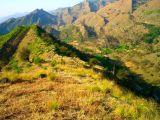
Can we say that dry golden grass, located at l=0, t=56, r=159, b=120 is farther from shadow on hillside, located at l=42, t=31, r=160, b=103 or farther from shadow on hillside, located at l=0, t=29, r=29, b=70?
shadow on hillside, located at l=0, t=29, r=29, b=70

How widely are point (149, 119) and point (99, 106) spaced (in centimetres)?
277

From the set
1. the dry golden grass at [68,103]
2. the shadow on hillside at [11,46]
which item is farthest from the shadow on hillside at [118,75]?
the shadow on hillside at [11,46]

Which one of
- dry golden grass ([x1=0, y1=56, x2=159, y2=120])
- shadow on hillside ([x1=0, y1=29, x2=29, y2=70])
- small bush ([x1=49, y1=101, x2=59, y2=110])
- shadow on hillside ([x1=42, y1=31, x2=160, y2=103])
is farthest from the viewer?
shadow on hillside ([x1=0, y1=29, x2=29, y2=70])

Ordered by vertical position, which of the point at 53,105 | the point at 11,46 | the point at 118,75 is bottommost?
the point at 118,75

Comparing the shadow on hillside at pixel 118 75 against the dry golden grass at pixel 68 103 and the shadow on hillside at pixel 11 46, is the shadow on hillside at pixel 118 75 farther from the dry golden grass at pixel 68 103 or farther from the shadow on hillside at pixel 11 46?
the shadow on hillside at pixel 11 46

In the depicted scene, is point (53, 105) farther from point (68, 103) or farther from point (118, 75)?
point (118, 75)

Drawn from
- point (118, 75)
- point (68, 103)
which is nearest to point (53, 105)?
point (68, 103)

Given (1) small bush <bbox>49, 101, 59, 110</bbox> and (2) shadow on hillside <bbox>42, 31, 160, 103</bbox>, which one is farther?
(2) shadow on hillside <bbox>42, 31, 160, 103</bbox>

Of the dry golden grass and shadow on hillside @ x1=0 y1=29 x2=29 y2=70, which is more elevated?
the dry golden grass

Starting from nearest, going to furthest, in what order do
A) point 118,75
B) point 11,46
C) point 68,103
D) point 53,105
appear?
point 53,105 → point 68,103 → point 118,75 → point 11,46

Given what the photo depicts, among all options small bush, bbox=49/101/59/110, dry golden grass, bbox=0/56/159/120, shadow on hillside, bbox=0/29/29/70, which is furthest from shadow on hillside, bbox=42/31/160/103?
shadow on hillside, bbox=0/29/29/70

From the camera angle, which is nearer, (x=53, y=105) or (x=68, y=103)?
(x=53, y=105)

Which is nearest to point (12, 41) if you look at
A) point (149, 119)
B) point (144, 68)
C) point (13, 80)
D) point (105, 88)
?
point (13, 80)

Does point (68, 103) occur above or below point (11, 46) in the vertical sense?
above
